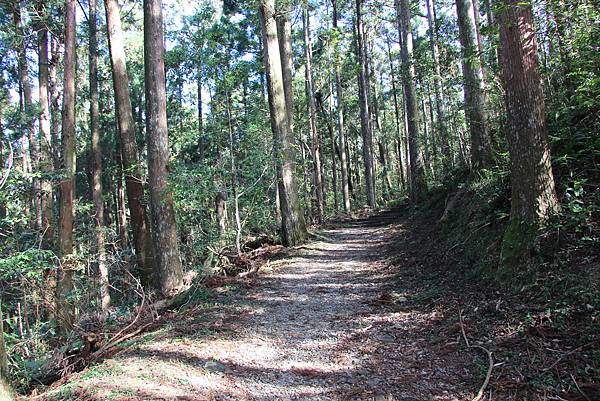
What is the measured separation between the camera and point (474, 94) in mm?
8477

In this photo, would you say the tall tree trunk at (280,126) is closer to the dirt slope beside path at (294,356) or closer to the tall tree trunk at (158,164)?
the tall tree trunk at (158,164)

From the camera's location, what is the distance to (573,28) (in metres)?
5.76

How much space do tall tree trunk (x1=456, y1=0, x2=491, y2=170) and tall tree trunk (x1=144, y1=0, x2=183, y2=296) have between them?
609cm

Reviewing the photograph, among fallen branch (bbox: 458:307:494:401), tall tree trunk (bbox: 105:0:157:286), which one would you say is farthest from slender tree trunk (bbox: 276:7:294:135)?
fallen branch (bbox: 458:307:494:401)

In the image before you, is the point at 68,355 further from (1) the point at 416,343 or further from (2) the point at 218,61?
(2) the point at 218,61

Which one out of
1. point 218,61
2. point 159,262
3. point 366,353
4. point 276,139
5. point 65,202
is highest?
point 218,61

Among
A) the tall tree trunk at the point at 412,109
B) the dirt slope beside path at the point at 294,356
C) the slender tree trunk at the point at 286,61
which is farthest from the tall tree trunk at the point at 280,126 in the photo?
the tall tree trunk at the point at 412,109

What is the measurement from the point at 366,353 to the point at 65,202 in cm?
788

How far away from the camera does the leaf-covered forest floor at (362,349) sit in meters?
3.28

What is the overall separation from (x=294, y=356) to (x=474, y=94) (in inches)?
271

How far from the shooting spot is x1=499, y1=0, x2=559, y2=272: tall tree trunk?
178 inches

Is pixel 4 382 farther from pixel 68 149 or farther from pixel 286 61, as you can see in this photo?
pixel 286 61

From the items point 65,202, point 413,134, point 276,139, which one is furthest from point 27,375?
point 413,134

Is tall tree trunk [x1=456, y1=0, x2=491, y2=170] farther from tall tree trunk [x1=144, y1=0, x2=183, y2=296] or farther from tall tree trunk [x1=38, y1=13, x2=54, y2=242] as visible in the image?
tall tree trunk [x1=38, y1=13, x2=54, y2=242]
